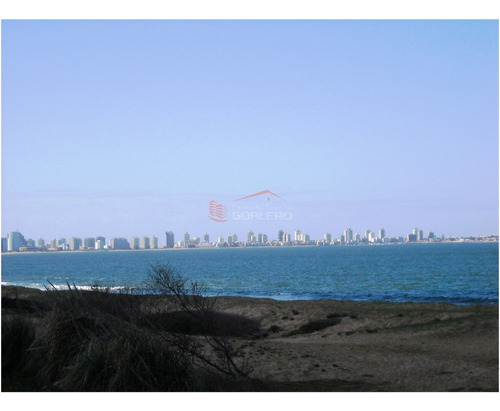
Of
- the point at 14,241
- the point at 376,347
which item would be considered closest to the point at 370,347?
the point at 376,347

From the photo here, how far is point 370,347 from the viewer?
61.3ft

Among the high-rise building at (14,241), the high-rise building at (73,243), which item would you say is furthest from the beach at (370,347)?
the high-rise building at (73,243)

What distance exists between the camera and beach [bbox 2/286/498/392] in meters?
13.6

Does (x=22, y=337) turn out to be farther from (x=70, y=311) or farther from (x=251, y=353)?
(x=251, y=353)

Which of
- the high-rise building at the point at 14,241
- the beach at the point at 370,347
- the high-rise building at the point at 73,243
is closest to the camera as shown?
the beach at the point at 370,347

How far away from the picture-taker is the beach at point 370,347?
13.6 meters

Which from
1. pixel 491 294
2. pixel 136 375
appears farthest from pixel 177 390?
pixel 491 294

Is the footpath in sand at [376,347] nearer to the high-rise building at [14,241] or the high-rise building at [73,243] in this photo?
the high-rise building at [14,241]

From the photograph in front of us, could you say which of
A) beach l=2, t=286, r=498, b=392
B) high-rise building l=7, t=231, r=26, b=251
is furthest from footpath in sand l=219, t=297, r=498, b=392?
high-rise building l=7, t=231, r=26, b=251

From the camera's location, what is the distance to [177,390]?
1056cm

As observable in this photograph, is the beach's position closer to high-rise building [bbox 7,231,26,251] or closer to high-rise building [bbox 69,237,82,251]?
high-rise building [bbox 7,231,26,251]

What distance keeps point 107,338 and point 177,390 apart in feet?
4.86

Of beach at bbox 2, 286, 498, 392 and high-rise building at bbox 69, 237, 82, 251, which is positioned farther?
high-rise building at bbox 69, 237, 82, 251

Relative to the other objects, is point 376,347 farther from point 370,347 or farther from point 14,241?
point 14,241
